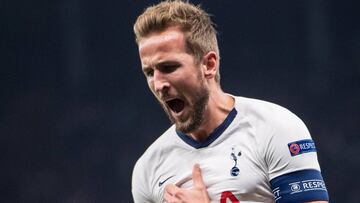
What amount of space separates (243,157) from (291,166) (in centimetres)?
12

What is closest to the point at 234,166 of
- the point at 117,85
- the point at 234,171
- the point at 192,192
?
the point at 234,171

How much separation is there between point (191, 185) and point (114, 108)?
172 centimetres

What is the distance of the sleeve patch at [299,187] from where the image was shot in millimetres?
1678

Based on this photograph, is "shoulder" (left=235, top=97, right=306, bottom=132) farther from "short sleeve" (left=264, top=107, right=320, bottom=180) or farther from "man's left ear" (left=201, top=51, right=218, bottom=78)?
"man's left ear" (left=201, top=51, right=218, bottom=78)

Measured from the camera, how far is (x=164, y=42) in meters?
1.79

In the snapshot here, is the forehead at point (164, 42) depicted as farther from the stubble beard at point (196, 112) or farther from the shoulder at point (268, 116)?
the shoulder at point (268, 116)

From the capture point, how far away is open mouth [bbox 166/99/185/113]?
1.85m

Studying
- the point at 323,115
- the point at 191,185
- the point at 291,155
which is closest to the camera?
the point at 291,155

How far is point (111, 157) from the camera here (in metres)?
3.44

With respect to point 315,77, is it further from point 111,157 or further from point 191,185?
point 191,185

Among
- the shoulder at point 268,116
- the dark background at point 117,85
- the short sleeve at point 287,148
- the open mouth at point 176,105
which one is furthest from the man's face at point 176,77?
the dark background at point 117,85

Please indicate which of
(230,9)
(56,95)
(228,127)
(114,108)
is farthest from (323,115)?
(228,127)

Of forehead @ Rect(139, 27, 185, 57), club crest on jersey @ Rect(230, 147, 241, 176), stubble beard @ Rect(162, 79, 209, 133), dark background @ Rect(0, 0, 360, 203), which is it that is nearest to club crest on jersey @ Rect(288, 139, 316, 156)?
club crest on jersey @ Rect(230, 147, 241, 176)

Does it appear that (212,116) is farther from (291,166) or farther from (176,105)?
(291,166)
